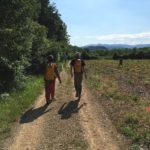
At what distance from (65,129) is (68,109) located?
338 centimetres

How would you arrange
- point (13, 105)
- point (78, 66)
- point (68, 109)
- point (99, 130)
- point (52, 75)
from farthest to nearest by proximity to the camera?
1. point (78, 66)
2. point (52, 75)
3. point (13, 105)
4. point (68, 109)
5. point (99, 130)

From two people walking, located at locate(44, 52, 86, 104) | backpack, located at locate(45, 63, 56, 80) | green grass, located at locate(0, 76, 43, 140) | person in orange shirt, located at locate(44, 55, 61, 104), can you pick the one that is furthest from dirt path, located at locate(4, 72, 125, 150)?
backpack, located at locate(45, 63, 56, 80)

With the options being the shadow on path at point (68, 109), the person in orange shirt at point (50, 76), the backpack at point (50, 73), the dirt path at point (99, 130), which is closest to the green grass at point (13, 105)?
the person in orange shirt at point (50, 76)

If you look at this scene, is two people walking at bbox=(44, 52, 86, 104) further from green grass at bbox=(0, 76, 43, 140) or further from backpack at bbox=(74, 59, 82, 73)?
green grass at bbox=(0, 76, 43, 140)

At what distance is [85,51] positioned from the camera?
391ft

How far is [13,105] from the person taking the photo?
51.5ft

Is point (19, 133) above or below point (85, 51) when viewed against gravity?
above

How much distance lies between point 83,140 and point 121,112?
437cm

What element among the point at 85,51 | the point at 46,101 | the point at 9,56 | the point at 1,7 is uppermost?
the point at 1,7

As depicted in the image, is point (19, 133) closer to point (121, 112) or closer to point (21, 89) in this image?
point (121, 112)

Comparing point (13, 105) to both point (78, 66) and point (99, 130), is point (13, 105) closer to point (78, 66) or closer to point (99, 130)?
point (78, 66)

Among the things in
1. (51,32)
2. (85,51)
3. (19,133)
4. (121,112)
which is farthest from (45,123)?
(85,51)

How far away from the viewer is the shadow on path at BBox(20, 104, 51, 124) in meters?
13.6

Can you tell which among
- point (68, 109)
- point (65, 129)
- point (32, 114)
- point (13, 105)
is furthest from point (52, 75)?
point (65, 129)
